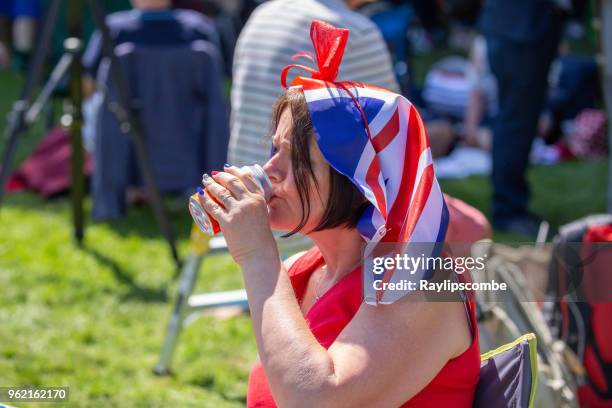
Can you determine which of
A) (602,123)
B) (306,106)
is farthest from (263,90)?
(602,123)

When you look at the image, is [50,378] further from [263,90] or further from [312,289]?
[312,289]

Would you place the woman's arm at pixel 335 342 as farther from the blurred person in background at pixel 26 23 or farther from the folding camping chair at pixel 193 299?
the blurred person in background at pixel 26 23

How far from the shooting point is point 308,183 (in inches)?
65.0

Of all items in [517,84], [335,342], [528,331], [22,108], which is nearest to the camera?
[335,342]

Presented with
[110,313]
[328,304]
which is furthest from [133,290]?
[328,304]

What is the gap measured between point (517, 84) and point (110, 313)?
8.40 ft

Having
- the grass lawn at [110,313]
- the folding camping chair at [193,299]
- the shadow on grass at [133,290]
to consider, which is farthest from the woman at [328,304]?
the shadow on grass at [133,290]

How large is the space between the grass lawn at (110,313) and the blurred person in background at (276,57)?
0.99 metres

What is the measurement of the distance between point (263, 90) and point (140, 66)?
253cm

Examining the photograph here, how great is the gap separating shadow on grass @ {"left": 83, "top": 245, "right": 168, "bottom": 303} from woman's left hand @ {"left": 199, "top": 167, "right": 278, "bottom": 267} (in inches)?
108

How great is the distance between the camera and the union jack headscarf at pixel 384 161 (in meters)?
1.57

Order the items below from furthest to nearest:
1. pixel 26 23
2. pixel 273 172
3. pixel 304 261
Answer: pixel 26 23, pixel 304 261, pixel 273 172

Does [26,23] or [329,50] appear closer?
[329,50]

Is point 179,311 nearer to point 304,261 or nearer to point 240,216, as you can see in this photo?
point 304,261
